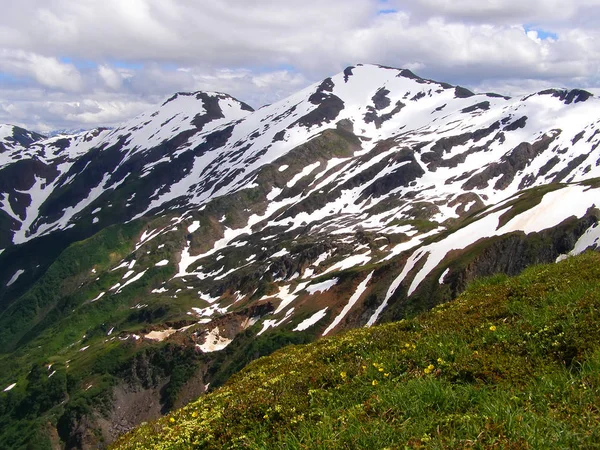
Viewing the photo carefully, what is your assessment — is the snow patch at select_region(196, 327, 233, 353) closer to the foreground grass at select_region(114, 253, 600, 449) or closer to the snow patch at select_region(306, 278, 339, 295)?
the snow patch at select_region(306, 278, 339, 295)

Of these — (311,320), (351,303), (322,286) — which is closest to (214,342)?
(322,286)

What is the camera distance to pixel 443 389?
837 centimetres

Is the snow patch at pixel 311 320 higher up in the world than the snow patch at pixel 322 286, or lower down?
lower down

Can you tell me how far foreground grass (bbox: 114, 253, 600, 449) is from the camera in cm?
705

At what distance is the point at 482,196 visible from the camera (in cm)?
19912

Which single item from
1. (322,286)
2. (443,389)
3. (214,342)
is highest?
(443,389)

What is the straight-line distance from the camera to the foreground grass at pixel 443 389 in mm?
7047

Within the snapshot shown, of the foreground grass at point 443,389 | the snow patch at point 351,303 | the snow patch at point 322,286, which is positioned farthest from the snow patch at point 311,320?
the foreground grass at point 443,389

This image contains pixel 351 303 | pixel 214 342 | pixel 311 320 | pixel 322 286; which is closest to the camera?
pixel 351 303

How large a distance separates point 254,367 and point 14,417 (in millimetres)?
168484

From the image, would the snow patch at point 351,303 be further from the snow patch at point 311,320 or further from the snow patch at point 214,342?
the snow patch at point 214,342

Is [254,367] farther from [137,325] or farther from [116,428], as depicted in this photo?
[137,325]

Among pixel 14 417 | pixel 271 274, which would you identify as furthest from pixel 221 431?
pixel 14 417

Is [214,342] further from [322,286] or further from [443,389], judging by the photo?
[443,389]
